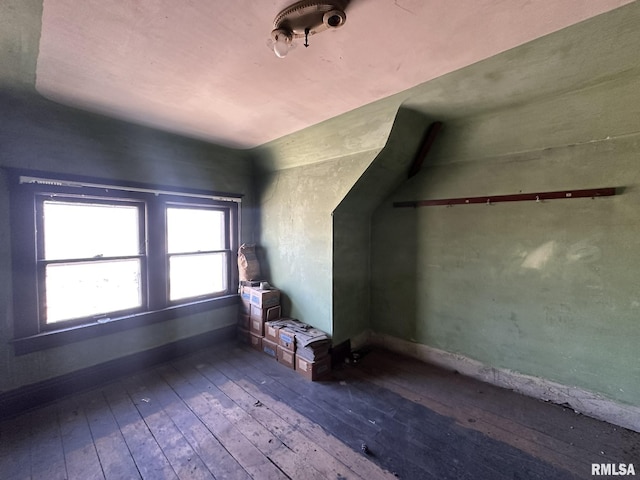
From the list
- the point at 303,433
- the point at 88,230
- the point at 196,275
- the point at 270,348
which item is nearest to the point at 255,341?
the point at 270,348

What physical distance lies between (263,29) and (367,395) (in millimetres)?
2805

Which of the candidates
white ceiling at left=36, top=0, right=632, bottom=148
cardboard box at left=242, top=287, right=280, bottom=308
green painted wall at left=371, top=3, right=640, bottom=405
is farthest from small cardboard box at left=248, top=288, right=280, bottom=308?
white ceiling at left=36, top=0, right=632, bottom=148

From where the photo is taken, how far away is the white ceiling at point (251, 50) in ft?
3.98

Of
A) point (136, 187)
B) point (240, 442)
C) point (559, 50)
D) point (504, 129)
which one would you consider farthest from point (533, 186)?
point (136, 187)

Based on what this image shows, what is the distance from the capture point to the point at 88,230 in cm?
254

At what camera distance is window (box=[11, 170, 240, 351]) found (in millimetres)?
2191

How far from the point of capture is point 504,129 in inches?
91.4

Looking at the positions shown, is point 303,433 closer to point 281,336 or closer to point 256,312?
point 281,336

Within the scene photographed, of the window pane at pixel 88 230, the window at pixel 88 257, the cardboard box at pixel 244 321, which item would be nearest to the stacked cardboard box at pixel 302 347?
the cardboard box at pixel 244 321

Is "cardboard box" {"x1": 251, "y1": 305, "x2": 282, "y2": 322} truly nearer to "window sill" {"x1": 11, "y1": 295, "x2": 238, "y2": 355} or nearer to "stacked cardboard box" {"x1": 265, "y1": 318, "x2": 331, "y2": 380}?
"stacked cardboard box" {"x1": 265, "y1": 318, "x2": 331, "y2": 380}

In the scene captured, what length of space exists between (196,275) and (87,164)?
157cm

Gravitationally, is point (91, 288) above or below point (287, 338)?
above

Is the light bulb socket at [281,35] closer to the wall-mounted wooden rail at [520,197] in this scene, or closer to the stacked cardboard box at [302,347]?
the wall-mounted wooden rail at [520,197]

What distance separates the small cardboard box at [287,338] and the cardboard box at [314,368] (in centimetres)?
13
